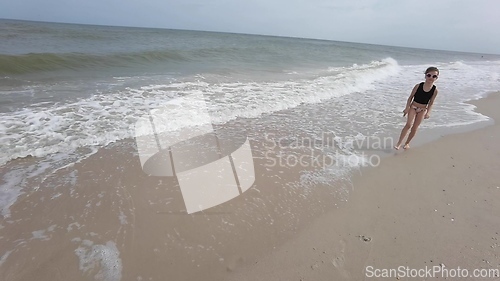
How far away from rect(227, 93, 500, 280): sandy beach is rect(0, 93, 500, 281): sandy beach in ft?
0.04

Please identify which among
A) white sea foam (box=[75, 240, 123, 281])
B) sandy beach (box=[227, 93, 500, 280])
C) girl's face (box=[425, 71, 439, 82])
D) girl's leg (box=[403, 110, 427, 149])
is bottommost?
sandy beach (box=[227, 93, 500, 280])

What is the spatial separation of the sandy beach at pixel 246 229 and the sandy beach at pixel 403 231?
0.5 inches

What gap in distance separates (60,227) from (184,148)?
213 cm

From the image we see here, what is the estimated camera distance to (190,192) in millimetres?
3371

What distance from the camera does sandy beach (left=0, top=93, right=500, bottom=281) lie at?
237cm

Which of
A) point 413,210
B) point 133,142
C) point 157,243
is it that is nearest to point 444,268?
point 413,210

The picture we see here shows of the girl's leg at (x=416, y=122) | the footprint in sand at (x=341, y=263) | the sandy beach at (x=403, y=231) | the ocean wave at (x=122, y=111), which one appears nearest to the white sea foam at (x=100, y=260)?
the sandy beach at (x=403, y=231)

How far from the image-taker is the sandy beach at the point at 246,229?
7.79ft

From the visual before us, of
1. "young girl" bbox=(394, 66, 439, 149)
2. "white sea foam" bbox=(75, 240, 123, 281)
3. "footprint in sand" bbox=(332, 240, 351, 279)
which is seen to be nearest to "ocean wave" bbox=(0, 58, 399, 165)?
"white sea foam" bbox=(75, 240, 123, 281)

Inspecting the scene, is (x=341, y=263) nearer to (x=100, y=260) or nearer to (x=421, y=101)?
(x=100, y=260)

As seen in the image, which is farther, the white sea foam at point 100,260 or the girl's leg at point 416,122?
the girl's leg at point 416,122

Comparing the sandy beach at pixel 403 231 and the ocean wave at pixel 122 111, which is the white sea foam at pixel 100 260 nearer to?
the sandy beach at pixel 403 231

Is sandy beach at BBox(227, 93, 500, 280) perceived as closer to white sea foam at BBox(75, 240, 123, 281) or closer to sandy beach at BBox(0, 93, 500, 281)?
sandy beach at BBox(0, 93, 500, 281)

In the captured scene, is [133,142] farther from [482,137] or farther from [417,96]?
[482,137]
